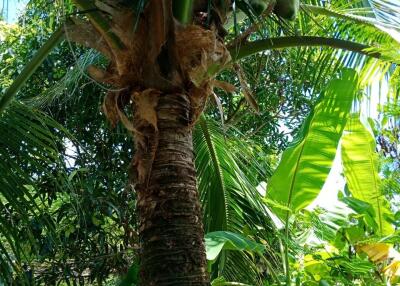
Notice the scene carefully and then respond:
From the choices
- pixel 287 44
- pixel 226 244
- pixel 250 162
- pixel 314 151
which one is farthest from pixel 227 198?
pixel 287 44

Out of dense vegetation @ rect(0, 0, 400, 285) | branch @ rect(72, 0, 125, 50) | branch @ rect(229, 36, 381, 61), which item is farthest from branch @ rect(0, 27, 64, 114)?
branch @ rect(229, 36, 381, 61)

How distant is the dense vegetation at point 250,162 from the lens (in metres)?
2.80

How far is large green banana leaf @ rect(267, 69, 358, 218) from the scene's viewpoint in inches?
122

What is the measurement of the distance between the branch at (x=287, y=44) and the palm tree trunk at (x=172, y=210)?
0.54 m

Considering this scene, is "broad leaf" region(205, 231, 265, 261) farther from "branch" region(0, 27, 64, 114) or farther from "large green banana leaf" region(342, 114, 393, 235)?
"branch" region(0, 27, 64, 114)

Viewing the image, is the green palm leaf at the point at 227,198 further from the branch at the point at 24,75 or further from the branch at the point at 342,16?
the branch at the point at 24,75

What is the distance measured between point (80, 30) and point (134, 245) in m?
2.46

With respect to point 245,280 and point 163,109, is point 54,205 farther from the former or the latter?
point 163,109

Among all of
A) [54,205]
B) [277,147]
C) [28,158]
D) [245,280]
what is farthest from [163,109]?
[277,147]

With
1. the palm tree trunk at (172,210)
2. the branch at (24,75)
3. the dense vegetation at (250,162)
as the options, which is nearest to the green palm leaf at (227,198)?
the dense vegetation at (250,162)

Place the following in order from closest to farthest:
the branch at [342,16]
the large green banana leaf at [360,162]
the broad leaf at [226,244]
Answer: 1. the broad leaf at [226,244]
2. the branch at [342,16]
3. the large green banana leaf at [360,162]

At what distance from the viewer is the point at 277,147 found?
6.07 metres

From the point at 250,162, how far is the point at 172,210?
1.80 metres

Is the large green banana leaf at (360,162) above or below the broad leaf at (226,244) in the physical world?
above
